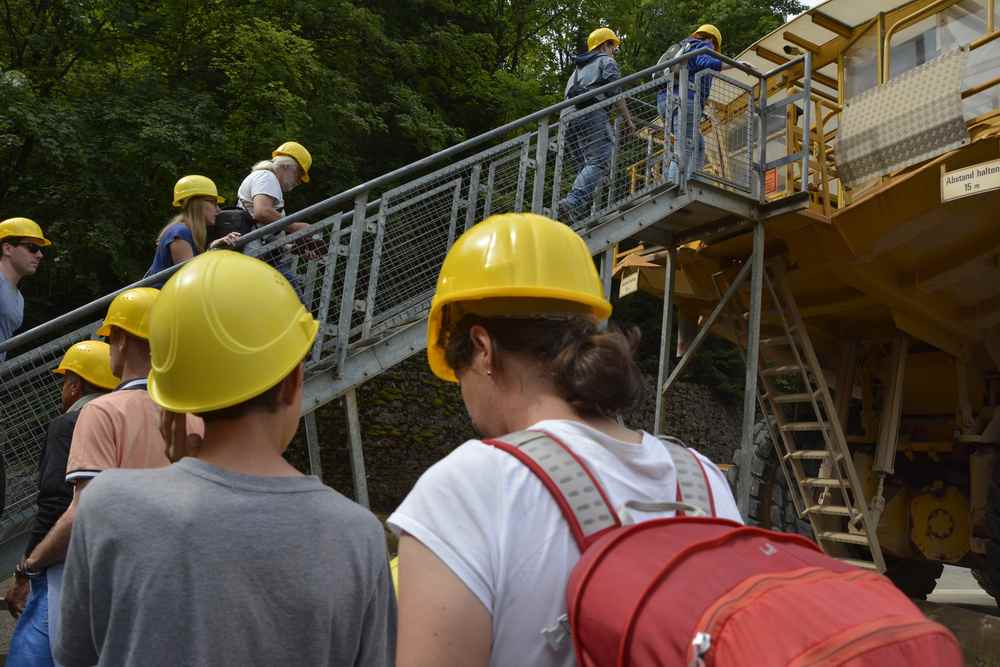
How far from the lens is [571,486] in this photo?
4.24 feet

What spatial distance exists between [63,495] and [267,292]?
180 cm

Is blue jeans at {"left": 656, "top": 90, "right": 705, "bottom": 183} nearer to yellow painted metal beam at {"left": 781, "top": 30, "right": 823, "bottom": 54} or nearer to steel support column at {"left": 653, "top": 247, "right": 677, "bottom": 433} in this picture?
steel support column at {"left": 653, "top": 247, "right": 677, "bottom": 433}

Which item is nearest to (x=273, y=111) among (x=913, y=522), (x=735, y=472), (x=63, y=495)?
(x=735, y=472)

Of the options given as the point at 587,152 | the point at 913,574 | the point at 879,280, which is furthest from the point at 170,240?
the point at 913,574

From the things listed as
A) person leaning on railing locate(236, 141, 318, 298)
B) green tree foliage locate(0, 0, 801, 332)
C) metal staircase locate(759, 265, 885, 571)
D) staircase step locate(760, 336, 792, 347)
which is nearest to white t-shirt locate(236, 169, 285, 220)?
person leaning on railing locate(236, 141, 318, 298)

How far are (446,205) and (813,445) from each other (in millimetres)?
4457

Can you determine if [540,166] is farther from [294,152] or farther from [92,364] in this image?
[92,364]

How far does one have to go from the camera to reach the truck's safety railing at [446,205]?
16.6 feet

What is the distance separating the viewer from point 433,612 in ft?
3.99

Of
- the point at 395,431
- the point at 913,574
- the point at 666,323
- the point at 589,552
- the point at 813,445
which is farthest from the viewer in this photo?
the point at 395,431

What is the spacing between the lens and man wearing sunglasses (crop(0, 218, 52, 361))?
527 centimetres

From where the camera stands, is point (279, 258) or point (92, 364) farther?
point (279, 258)

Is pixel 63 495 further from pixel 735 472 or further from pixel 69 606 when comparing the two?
pixel 735 472

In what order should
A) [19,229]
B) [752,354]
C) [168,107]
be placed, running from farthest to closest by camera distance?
1. [168,107]
2. [752,354]
3. [19,229]
